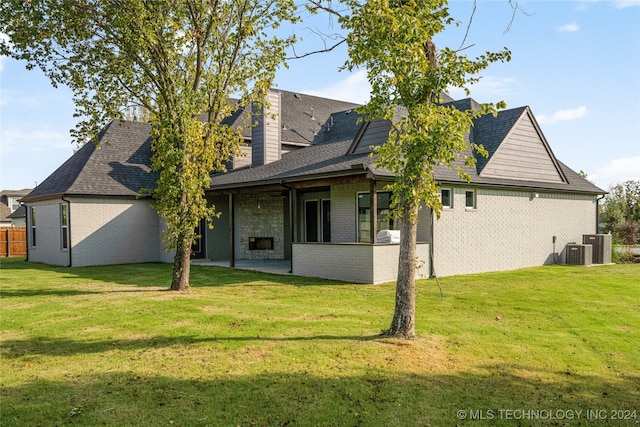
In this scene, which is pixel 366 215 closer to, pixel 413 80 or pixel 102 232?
pixel 413 80

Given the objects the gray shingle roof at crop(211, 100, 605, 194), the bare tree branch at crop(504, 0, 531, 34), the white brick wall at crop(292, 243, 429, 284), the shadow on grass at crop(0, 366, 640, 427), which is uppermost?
the bare tree branch at crop(504, 0, 531, 34)

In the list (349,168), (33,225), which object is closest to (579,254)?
(349,168)

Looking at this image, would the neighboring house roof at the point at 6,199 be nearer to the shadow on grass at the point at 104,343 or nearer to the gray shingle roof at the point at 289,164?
the gray shingle roof at the point at 289,164

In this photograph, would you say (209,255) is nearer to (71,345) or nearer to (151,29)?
(151,29)

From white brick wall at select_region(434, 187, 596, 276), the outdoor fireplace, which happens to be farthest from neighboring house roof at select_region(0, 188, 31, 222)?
white brick wall at select_region(434, 187, 596, 276)

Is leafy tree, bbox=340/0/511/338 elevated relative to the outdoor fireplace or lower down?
elevated

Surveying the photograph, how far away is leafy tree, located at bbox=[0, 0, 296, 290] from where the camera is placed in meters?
10.5

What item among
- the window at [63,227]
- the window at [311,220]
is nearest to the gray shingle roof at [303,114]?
the window at [311,220]

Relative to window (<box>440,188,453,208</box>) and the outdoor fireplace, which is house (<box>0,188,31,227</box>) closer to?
the outdoor fireplace

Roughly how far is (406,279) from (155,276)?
10.3m

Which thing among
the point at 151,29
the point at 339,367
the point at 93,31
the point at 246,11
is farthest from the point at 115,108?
the point at 339,367

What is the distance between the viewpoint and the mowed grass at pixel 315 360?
4477 millimetres

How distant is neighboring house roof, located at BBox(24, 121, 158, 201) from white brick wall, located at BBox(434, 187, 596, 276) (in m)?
12.1

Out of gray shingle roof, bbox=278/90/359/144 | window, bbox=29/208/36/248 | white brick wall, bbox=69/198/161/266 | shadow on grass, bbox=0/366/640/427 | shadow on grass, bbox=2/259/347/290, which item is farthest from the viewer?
window, bbox=29/208/36/248
